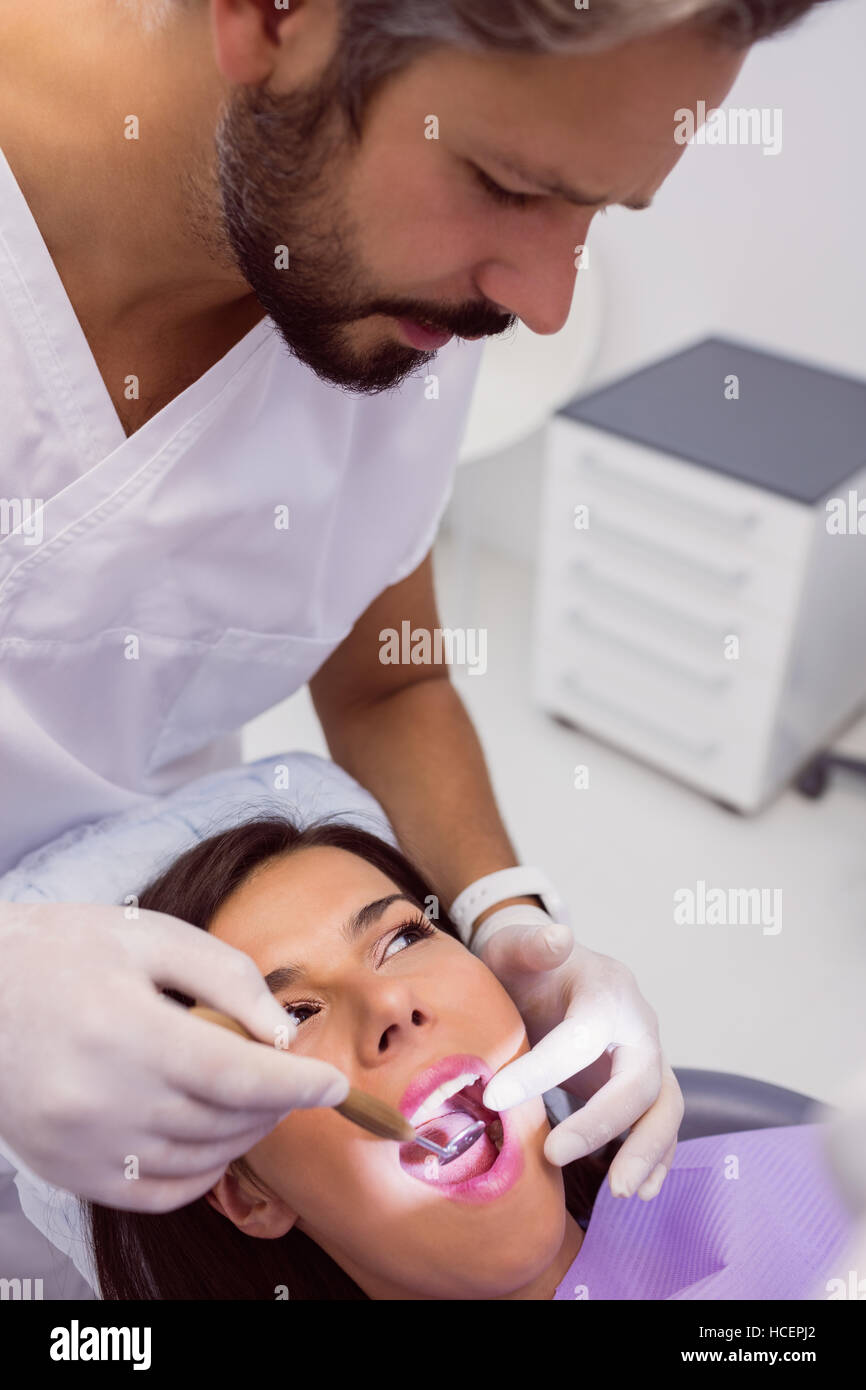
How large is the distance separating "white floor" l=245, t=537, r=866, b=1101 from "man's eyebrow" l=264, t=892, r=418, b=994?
1.10 m

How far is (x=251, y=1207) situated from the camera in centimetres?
102

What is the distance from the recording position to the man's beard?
0.79 meters

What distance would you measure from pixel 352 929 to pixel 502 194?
1.86 feet

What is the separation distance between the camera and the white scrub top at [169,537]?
983 millimetres

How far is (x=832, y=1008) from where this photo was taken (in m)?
2.09

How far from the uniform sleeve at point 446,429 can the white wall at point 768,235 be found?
4.71 ft

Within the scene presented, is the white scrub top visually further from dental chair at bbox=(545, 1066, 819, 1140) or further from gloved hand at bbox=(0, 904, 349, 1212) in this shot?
dental chair at bbox=(545, 1066, 819, 1140)

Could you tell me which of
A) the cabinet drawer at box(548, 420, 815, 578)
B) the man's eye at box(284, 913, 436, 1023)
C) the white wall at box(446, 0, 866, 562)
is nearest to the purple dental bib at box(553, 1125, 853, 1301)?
the man's eye at box(284, 913, 436, 1023)

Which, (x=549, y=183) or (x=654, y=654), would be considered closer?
(x=549, y=183)

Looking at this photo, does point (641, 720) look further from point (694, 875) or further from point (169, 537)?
point (169, 537)

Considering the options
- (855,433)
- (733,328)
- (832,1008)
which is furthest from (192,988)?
(733,328)

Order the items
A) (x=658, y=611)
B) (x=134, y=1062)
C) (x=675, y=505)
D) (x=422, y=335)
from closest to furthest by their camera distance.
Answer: (x=134, y=1062) < (x=422, y=335) < (x=675, y=505) < (x=658, y=611)

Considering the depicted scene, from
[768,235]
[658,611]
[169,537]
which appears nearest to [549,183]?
[169,537]

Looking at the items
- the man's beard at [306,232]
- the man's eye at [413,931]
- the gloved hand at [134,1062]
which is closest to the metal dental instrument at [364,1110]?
the gloved hand at [134,1062]
